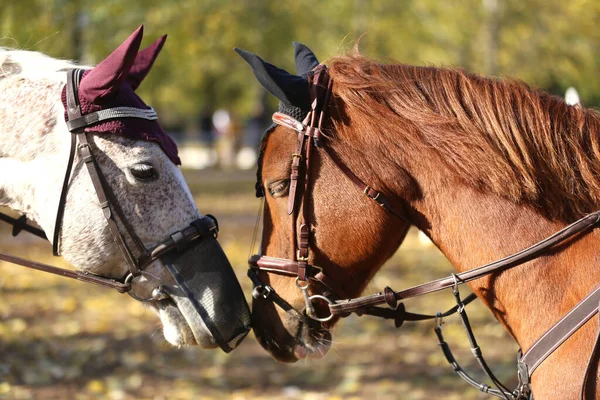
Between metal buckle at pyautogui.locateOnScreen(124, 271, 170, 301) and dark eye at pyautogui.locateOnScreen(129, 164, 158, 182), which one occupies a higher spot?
dark eye at pyautogui.locateOnScreen(129, 164, 158, 182)

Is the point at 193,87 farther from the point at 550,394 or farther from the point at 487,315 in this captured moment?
the point at 550,394

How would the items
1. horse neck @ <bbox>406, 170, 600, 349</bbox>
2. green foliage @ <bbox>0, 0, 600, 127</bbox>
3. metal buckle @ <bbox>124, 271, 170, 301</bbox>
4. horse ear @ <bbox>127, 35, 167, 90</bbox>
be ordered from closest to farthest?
horse neck @ <bbox>406, 170, 600, 349</bbox>, metal buckle @ <bbox>124, 271, 170, 301</bbox>, horse ear @ <bbox>127, 35, 167, 90</bbox>, green foliage @ <bbox>0, 0, 600, 127</bbox>

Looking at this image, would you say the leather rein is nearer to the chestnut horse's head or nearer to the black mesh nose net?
the black mesh nose net

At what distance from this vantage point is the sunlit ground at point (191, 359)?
5.87 meters

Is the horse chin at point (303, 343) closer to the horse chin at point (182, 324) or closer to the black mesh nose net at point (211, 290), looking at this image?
the black mesh nose net at point (211, 290)

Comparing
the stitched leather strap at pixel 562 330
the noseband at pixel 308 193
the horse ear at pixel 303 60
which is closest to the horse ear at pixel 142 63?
the horse ear at pixel 303 60

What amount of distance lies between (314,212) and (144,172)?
31.3 inches

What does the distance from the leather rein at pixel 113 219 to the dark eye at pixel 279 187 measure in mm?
423

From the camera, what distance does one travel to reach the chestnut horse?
→ 8.36 feet

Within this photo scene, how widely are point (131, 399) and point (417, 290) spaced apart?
372cm

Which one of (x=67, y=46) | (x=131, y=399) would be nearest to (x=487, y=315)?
(x=131, y=399)

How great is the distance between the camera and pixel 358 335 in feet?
24.3

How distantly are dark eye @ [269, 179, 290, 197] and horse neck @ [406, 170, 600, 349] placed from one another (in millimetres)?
522

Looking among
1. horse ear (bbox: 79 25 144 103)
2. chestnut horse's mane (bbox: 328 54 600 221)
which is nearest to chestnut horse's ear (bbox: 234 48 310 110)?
chestnut horse's mane (bbox: 328 54 600 221)
